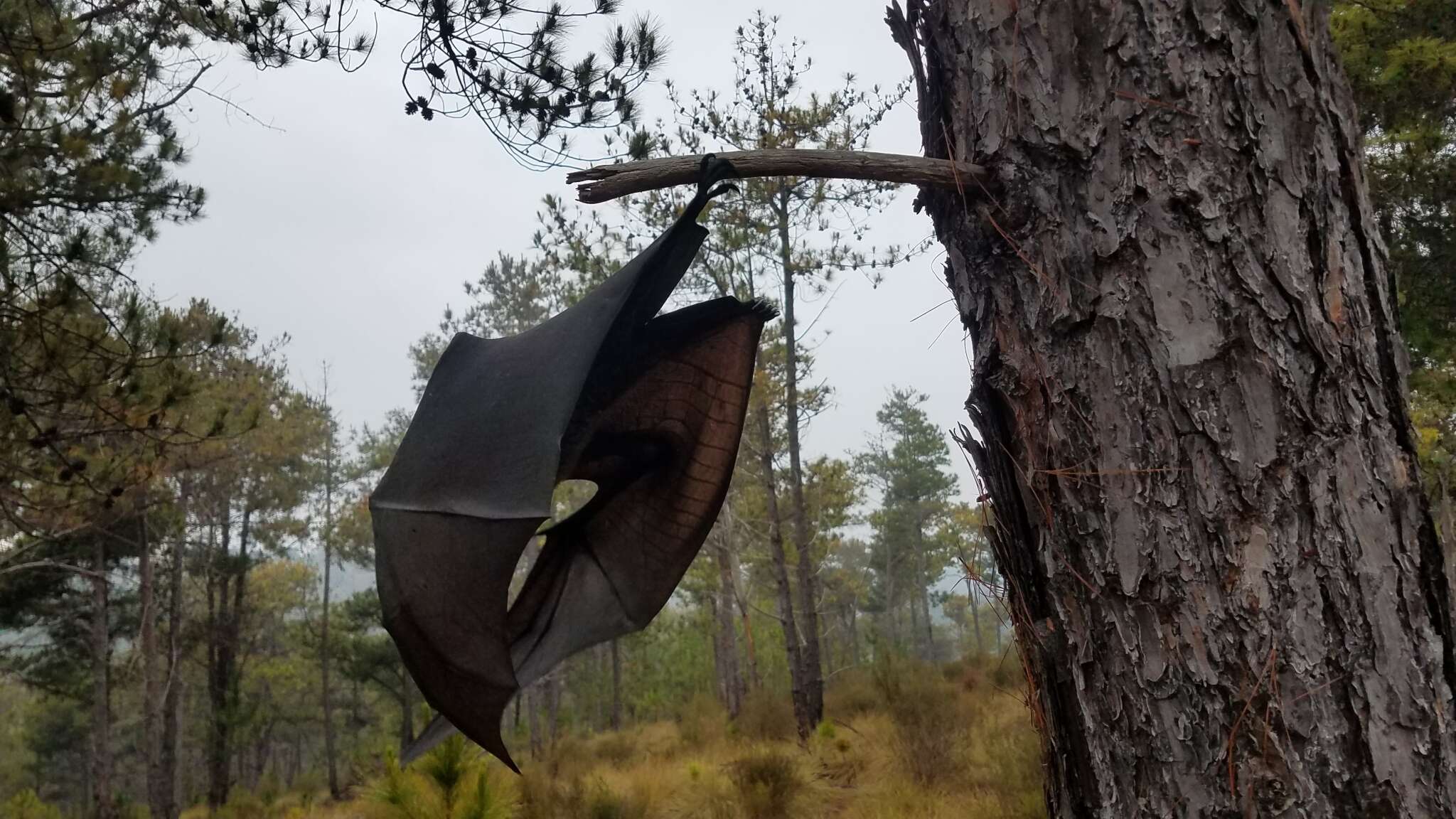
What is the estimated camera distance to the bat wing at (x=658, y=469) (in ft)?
5.53

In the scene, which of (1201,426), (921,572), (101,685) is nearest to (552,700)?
(101,685)

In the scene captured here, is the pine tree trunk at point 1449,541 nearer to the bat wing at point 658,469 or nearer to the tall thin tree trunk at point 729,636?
the bat wing at point 658,469

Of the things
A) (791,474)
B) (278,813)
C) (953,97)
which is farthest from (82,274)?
(278,813)

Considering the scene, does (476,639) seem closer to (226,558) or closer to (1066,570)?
(1066,570)

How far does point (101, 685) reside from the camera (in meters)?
13.1

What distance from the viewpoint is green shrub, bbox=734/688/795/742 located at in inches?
424

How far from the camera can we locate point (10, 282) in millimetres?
3521

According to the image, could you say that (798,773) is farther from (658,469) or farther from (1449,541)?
(1449,541)

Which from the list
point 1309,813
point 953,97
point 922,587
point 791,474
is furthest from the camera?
point 922,587

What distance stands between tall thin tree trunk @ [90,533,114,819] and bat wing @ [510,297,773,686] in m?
13.9

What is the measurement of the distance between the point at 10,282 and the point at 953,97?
404 cm

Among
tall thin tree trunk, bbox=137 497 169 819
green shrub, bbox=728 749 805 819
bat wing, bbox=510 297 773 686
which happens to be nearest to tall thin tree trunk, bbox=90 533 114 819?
tall thin tree trunk, bbox=137 497 169 819

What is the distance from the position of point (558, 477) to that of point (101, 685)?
1579 centimetres

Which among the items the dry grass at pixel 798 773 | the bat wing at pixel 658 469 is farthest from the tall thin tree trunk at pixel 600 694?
the bat wing at pixel 658 469
